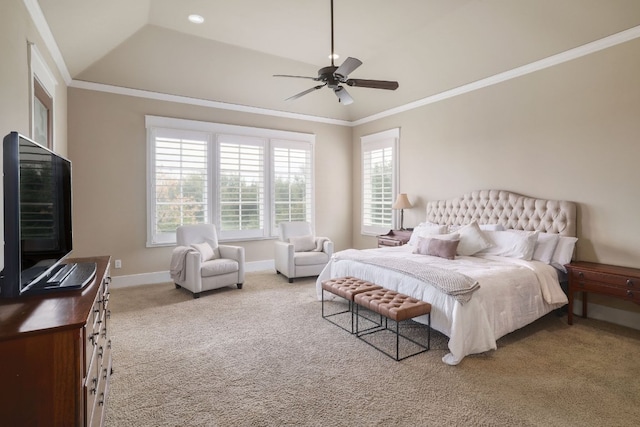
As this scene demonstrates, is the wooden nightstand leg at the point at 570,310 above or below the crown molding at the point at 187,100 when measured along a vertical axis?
below

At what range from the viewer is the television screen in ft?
5.01

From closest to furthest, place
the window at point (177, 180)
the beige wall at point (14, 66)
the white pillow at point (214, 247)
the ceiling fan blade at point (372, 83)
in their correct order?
the beige wall at point (14, 66), the ceiling fan blade at point (372, 83), the white pillow at point (214, 247), the window at point (177, 180)

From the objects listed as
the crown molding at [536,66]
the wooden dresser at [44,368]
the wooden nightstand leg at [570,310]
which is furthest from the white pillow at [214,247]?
the wooden nightstand leg at [570,310]

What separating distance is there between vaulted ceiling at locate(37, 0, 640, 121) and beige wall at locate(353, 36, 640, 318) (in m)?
0.36

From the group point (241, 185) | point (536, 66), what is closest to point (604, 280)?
point (536, 66)

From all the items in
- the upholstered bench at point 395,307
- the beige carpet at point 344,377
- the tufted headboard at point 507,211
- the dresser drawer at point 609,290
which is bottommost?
the beige carpet at point 344,377

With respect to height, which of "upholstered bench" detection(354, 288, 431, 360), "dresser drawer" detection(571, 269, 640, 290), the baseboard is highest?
"dresser drawer" detection(571, 269, 640, 290)

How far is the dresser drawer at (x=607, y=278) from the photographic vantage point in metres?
3.22

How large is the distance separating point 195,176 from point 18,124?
313 cm

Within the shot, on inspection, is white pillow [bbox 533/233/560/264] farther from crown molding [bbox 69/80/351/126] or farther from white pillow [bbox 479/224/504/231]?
crown molding [bbox 69/80/351/126]

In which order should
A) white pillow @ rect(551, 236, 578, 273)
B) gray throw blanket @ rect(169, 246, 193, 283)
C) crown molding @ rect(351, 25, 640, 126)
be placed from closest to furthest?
crown molding @ rect(351, 25, 640, 126) < white pillow @ rect(551, 236, 578, 273) < gray throw blanket @ rect(169, 246, 193, 283)

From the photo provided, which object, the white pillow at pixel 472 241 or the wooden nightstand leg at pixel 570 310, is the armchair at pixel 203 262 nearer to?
the white pillow at pixel 472 241

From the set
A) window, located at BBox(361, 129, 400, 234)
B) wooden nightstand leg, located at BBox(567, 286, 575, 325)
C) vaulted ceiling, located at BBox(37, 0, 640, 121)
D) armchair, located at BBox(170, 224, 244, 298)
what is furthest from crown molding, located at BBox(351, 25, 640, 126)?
armchair, located at BBox(170, 224, 244, 298)

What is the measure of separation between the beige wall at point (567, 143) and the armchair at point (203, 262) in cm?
356
